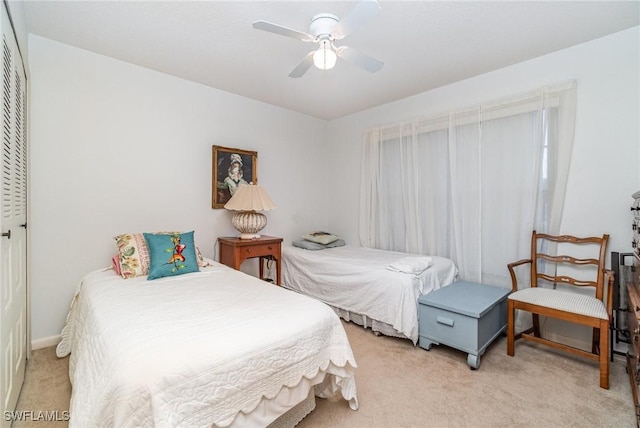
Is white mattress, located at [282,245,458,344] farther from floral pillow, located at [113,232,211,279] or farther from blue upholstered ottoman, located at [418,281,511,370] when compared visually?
floral pillow, located at [113,232,211,279]

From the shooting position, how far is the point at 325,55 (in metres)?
1.84

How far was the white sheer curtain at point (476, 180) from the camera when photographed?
2484 millimetres

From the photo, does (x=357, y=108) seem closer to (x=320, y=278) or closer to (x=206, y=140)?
(x=206, y=140)

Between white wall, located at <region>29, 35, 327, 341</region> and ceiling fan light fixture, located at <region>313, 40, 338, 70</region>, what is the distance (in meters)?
1.73

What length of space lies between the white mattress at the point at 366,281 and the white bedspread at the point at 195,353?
91cm

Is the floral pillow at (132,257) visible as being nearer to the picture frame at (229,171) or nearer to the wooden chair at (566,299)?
the picture frame at (229,171)

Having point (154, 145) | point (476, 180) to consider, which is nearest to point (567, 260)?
point (476, 180)

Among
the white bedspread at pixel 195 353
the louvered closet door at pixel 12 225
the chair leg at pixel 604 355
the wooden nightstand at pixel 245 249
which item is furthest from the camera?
the wooden nightstand at pixel 245 249

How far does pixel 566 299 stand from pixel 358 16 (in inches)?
91.6

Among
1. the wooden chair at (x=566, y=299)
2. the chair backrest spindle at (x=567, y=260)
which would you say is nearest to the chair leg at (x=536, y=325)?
the wooden chair at (x=566, y=299)

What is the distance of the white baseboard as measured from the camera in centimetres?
225

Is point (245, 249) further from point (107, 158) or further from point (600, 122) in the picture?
point (600, 122)

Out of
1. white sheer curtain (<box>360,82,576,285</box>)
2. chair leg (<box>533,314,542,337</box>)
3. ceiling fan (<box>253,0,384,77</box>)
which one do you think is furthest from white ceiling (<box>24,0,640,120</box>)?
chair leg (<box>533,314,542,337</box>)

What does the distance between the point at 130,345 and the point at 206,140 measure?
2.43 m
